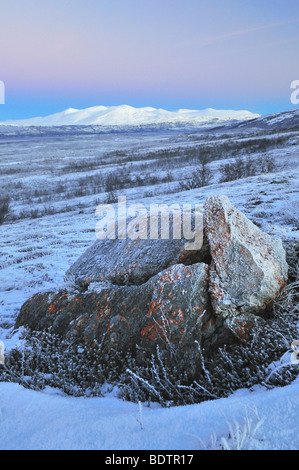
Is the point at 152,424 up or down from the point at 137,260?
down

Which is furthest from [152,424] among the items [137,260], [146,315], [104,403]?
[137,260]

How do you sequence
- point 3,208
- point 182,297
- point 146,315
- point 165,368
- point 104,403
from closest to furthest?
point 104,403 < point 165,368 < point 182,297 < point 146,315 < point 3,208

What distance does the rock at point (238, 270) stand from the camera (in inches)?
130

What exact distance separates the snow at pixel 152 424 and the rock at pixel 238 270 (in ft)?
2.99

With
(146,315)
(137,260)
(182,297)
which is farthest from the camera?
(137,260)

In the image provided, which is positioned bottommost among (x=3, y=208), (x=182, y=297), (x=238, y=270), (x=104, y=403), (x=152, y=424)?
(x=3, y=208)

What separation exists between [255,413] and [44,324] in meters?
3.15

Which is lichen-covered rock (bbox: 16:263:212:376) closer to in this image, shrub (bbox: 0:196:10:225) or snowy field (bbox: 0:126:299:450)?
snowy field (bbox: 0:126:299:450)

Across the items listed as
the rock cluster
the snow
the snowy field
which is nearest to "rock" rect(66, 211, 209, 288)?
the rock cluster

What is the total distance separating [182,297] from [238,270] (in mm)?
740

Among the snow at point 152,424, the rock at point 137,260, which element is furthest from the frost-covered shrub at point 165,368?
the rock at point 137,260

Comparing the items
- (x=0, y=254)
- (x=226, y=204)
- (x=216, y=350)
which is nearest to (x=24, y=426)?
(x=216, y=350)

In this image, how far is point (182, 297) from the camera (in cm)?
340

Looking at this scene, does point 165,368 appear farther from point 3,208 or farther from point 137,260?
point 3,208
